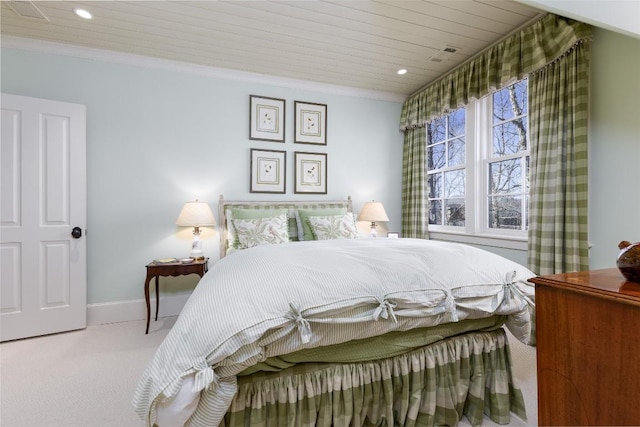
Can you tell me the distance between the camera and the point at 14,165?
257cm

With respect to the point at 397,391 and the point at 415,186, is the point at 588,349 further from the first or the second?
the point at 415,186

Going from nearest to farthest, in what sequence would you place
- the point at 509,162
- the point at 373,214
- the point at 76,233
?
the point at 76,233
the point at 509,162
the point at 373,214

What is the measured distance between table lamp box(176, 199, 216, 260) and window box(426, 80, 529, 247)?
8.97 ft

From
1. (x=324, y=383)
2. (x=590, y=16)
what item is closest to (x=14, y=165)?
(x=324, y=383)

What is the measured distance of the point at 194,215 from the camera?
293cm

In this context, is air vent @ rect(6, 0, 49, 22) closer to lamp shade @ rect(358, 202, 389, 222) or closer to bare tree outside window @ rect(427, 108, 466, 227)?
lamp shade @ rect(358, 202, 389, 222)

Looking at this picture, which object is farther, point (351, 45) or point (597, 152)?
point (351, 45)

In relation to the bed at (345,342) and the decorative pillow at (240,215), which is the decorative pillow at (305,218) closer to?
the decorative pillow at (240,215)

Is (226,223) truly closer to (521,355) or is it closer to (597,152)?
(521,355)

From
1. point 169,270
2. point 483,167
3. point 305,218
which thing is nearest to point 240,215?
point 305,218

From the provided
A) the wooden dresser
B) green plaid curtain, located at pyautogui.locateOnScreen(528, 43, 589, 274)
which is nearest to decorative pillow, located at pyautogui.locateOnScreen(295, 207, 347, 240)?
green plaid curtain, located at pyautogui.locateOnScreen(528, 43, 589, 274)

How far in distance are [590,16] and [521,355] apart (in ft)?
7.08

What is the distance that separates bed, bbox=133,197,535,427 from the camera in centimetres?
101

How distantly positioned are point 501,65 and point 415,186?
1589 mm
